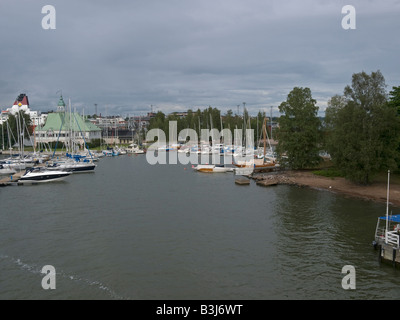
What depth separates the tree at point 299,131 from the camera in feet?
166

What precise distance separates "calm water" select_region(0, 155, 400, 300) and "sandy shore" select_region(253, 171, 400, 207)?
1.84 m

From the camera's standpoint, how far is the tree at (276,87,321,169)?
5053 centimetres

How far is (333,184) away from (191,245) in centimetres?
2426

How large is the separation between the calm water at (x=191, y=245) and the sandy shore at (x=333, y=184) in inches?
72.6

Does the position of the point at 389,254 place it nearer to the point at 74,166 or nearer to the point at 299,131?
the point at 299,131

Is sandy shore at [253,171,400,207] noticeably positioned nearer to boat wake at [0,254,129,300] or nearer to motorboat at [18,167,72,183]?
boat wake at [0,254,129,300]

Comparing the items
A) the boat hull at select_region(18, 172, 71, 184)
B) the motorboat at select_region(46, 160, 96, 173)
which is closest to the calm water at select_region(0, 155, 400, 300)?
the boat hull at select_region(18, 172, 71, 184)

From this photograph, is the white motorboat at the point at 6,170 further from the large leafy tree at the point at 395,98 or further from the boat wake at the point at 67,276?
the large leafy tree at the point at 395,98

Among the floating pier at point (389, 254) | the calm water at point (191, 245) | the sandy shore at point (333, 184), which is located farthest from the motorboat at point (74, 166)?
the floating pier at point (389, 254)

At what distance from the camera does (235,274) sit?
1920 centimetres

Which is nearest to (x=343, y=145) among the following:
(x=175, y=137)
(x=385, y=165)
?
(x=385, y=165)

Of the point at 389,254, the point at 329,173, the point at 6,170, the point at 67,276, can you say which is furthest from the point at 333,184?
the point at 6,170

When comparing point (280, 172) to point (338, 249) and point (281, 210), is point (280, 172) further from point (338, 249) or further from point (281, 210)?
point (338, 249)

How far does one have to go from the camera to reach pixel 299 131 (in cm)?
5266
